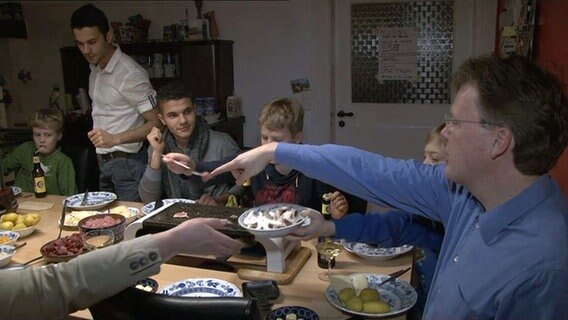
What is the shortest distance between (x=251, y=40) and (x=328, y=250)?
3.13 metres

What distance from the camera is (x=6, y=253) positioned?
178cm

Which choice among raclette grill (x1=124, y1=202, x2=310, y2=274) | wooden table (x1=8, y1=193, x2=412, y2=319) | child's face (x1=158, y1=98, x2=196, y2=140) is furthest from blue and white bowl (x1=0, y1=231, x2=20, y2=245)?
child's face (x1=158, y1=98, x2=196, y2=140)

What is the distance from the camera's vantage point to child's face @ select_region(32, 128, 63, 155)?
2934 millimetres

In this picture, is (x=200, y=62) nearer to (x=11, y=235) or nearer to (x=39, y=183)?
(x=39, y=183)

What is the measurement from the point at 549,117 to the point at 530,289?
37cm

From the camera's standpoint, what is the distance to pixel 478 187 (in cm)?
122

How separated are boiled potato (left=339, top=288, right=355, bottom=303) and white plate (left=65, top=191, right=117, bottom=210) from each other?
4.56 feet

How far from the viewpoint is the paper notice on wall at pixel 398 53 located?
13.6 feet

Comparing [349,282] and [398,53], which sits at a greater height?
[398,53]

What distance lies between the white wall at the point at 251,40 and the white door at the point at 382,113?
0.41 ft

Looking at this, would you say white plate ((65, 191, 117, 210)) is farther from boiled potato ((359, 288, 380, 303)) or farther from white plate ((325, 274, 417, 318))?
boiled potato ((359, 288, 380, 303))

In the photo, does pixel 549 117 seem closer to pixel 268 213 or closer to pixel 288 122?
pixel 268 213

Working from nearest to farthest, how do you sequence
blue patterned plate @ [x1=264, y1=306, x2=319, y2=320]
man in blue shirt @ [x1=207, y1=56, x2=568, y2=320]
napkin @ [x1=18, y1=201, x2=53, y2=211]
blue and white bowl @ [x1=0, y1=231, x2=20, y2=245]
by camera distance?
man in blue shirt @ [x1=207, y1=56, x2=568, y2=320] < blue patterned plate @ [x1=264, y1=306, x2=319, y2=320] < blue and white bowl @ [x1=0, y1=231, x2=20, y2=245] < napkin @ [x1=18, y1=201, x2=53, y2=211]

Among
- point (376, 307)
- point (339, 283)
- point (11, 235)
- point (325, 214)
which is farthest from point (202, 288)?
point (11, 235)
